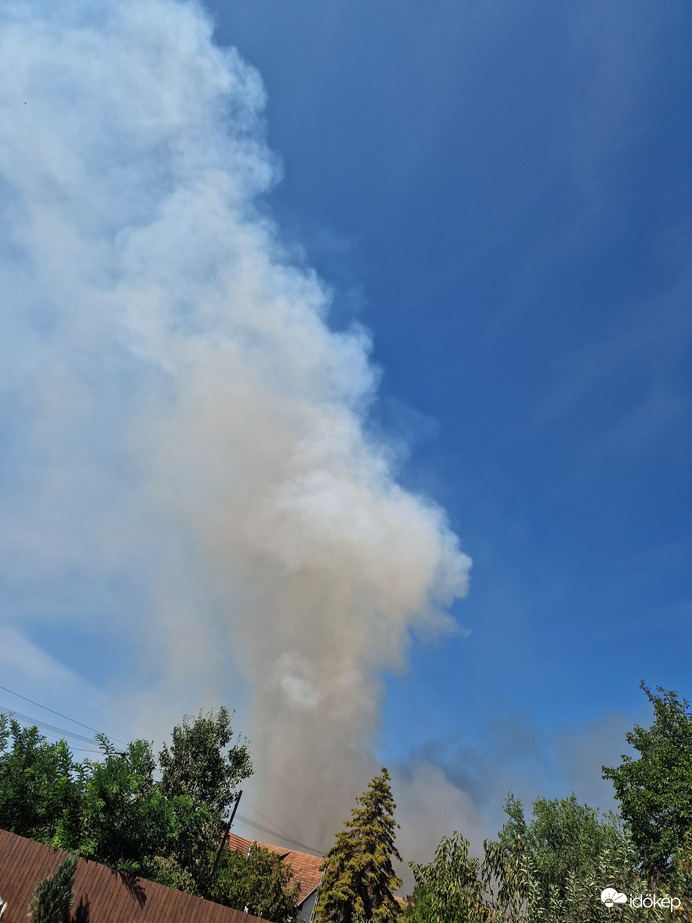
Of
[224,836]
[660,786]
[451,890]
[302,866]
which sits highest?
[660,786]

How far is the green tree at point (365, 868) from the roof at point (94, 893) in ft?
57.7

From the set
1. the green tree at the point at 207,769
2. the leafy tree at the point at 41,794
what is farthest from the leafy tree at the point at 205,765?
the leafy tree at the point at 41,794

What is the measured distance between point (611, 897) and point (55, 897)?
15091 millimetres

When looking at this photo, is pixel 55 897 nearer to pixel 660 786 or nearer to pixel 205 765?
pixel 205 765

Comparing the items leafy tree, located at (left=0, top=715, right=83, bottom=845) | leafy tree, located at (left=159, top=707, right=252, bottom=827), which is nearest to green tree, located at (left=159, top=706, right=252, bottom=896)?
leafy tree, located at (left=159, top=707, right=252, bottom=827)

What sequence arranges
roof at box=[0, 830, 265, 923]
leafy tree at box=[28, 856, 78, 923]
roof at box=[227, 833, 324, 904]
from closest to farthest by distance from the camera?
leafy tree at box=[28, 856, 78, 923] → roof at box=[0, 830, 265, 923] → roof at box=[227, 833, 324, 904]

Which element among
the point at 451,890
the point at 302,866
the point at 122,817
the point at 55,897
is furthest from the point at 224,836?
the point at 302,866

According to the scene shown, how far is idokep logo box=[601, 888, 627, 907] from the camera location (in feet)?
31.6

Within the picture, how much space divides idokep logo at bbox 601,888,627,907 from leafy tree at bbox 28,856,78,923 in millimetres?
14785

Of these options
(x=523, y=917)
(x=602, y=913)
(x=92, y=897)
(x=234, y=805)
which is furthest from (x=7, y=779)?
(x=602, y=913)

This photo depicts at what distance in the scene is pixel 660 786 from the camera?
31.0m

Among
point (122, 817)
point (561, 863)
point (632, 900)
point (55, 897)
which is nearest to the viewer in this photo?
point (632, 900)

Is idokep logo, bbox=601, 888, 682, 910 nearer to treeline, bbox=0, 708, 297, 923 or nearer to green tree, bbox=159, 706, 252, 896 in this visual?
treeline, bbox=0, 708, 297, 923

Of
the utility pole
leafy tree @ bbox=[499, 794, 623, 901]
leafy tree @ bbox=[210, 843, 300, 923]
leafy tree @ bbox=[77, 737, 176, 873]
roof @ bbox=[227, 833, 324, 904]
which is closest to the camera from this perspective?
leafy tree @ bbox=[77, 737, 176, 873]
